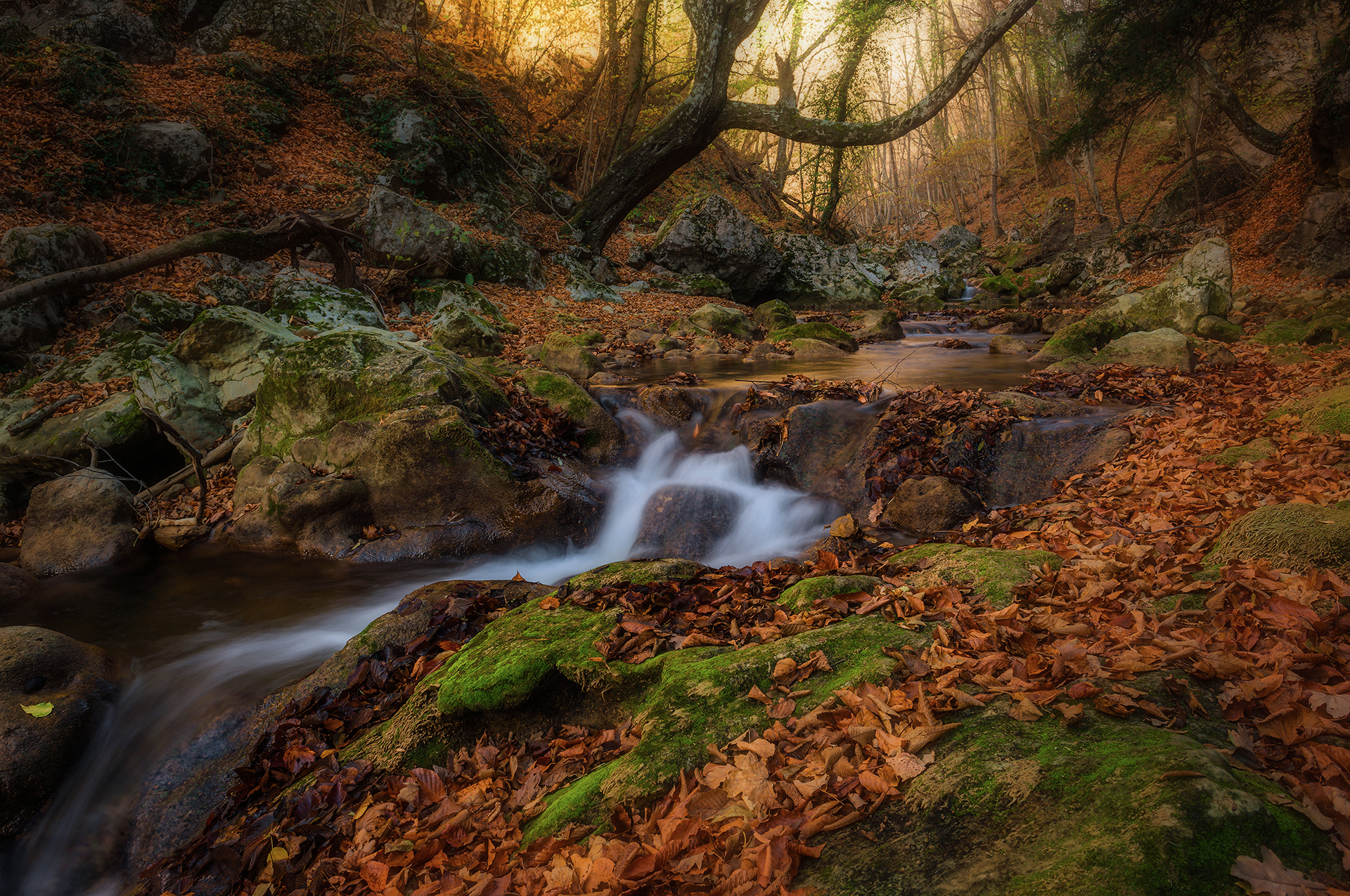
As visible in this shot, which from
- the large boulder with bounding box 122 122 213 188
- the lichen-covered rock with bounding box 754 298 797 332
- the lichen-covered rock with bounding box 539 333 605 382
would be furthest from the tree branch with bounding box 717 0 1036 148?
the large boulder with bounding box 122 122 213 188

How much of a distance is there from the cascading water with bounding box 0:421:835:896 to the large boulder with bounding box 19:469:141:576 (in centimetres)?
112

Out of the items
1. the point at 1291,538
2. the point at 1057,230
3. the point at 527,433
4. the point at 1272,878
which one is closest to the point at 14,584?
the point at 527,433

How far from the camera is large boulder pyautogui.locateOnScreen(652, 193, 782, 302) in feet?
59.2

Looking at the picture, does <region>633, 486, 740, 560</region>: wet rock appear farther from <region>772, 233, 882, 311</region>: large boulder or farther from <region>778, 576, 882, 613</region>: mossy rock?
<region>772, 233, 882, 311</region>: large boulder

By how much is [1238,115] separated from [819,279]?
1268 cm

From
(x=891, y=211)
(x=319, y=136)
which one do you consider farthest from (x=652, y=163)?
(x=891, y=211)

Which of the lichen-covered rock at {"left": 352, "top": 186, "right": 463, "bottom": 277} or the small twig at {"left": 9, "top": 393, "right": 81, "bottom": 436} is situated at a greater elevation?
the lichen-covered rock at {"left": 352, "top": 186, "right": 463, "bottom": 277}

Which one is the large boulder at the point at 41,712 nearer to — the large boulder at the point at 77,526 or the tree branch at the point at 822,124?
the large boulder at the point at 77,526

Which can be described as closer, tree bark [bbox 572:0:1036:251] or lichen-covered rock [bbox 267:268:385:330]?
lichen-covered rock [bbox 267:268:385:330]

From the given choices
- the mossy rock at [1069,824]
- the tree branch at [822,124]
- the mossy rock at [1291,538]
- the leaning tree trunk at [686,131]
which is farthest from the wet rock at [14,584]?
the tree branch at [822,124]

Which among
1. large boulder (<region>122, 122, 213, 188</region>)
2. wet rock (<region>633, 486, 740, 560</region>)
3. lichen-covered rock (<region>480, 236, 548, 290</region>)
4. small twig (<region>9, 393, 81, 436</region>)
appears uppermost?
large boulder (<region>122, 122, 213, 188</region>)

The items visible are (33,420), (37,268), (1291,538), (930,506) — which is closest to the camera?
(1291,538)

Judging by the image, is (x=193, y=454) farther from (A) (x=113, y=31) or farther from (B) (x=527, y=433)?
(A) (x=113, y=31)

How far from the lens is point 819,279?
65.5ft
